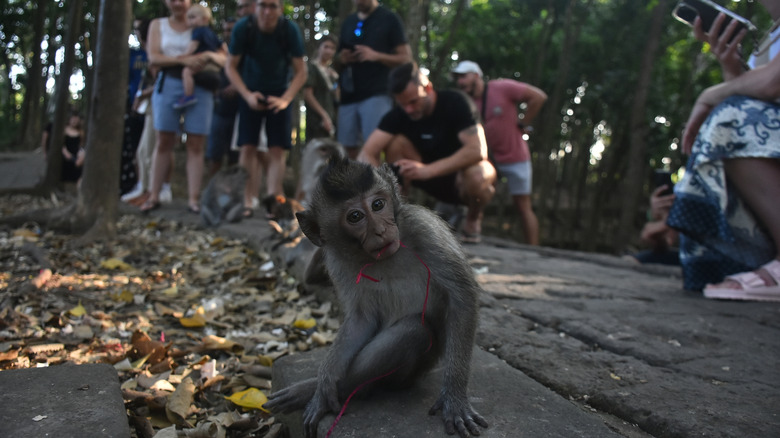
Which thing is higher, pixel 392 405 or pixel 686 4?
pixel 686 4

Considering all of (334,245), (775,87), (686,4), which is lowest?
(334,245)

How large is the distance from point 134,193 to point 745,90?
7074 mm

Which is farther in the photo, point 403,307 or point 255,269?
point 255,269

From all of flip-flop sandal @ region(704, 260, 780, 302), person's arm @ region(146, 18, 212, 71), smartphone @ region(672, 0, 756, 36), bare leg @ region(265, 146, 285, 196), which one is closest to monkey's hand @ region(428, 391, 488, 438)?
flip-flop sandal @ region(704, 260, 780, 302)

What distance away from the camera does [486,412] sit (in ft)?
5.89

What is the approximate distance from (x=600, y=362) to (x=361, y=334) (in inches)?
38.7

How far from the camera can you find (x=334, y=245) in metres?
2.08

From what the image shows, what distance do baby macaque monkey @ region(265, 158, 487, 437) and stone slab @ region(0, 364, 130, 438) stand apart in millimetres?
529

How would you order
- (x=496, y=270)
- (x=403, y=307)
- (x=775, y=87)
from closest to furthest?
1. (x=403, y=307)
2. (x=775, y=87)
3. (x=496, y=270)

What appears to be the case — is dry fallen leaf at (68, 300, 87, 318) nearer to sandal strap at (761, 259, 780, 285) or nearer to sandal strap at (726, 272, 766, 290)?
sandal strap at (726, 272, 766, 290)

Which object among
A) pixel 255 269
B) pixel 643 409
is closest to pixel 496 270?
pixel 255 269

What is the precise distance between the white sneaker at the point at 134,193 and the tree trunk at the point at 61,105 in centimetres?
211

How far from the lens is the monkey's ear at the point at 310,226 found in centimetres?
208

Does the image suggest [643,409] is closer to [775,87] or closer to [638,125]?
[775,87]
